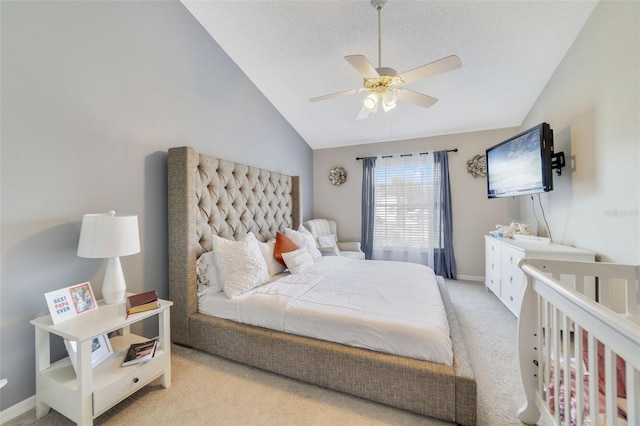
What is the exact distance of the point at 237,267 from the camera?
2.11 metres

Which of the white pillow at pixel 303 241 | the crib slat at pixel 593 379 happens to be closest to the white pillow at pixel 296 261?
the white pillow at pixel 303 241

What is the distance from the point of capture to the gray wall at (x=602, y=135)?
1.69 meters

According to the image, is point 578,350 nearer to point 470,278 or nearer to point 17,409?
point 17,409

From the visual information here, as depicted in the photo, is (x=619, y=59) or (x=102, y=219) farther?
(x=619, y=59)

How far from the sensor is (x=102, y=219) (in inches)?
58.3

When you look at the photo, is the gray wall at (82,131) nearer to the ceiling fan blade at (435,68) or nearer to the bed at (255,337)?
the bed at (255,337)

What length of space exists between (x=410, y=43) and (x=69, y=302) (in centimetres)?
326

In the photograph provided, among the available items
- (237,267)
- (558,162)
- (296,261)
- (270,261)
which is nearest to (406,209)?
(558,162)

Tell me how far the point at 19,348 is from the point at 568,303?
276 cm

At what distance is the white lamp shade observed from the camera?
145 centimetres

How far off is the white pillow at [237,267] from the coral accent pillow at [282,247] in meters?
0.41

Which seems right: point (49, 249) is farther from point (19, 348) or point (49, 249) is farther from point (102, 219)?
point (19, 348)

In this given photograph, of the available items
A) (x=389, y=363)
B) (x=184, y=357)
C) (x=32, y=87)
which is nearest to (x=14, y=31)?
(x=32, y=87)

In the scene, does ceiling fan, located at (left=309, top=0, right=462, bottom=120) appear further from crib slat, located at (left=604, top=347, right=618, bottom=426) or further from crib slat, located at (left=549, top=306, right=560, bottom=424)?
crib slat, located at (left=604, top=347, right=618, bottom=426)
